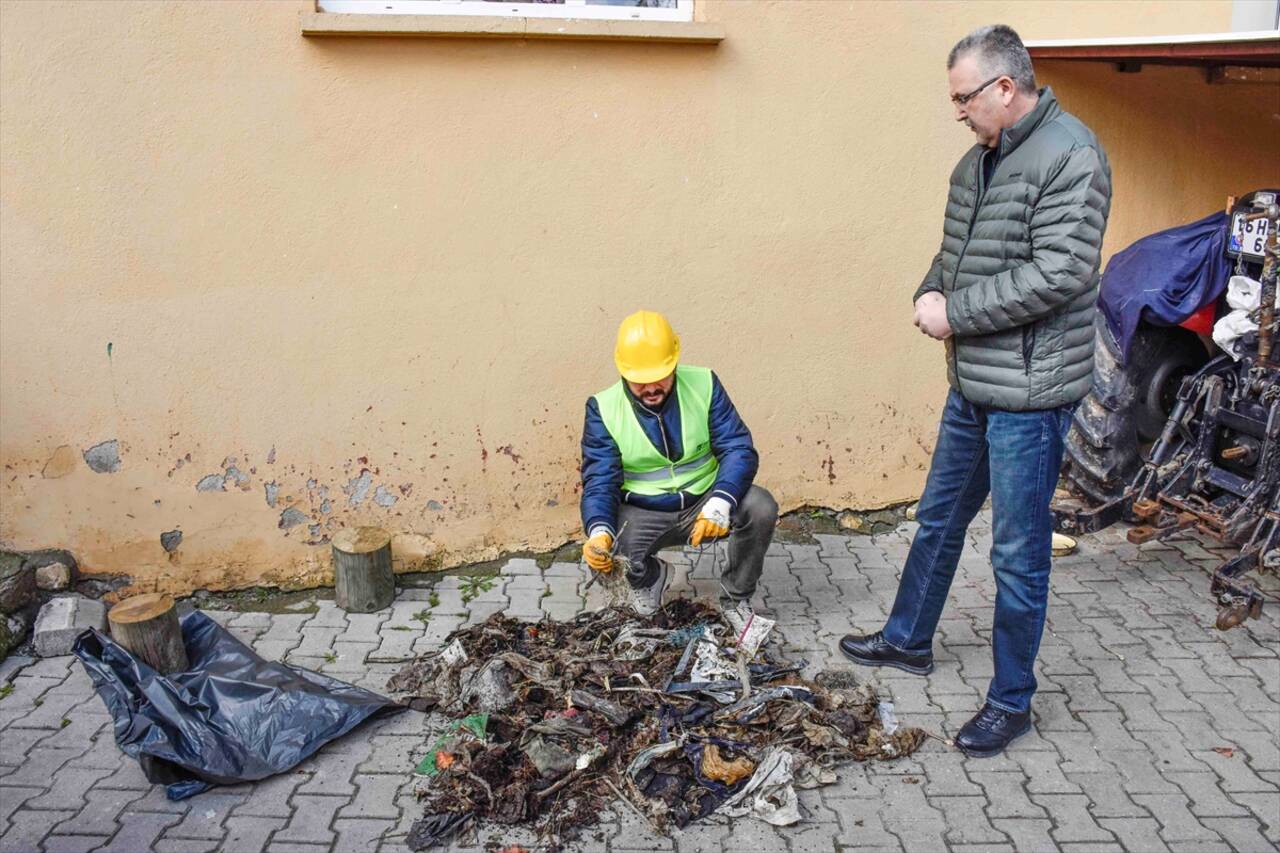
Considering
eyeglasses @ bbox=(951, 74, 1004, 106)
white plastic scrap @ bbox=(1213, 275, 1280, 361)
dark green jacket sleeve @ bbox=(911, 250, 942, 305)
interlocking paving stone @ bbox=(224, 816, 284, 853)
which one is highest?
eyeglasses @ bbox=(951, 74, 1004, 106)

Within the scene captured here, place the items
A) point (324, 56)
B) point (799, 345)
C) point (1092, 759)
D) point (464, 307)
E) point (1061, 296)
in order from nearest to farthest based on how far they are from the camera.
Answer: point (1061, 296) → point (1092, 759) → point (324, 56) → point (464, 307) → point (799, 345)

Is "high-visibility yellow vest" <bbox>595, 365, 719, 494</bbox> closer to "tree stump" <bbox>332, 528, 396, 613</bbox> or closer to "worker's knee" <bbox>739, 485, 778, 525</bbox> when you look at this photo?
"worker's knee" <bbox>739, 485, 778, 525</bbox>

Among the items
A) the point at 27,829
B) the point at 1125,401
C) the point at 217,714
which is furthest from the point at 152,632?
the point at 1125,401

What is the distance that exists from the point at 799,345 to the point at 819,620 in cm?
134

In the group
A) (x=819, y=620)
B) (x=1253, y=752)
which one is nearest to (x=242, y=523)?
(x=819, y=620)

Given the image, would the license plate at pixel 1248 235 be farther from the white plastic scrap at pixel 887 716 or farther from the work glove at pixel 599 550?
the work glove at pixel 599 550

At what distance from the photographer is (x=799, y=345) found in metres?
5.52

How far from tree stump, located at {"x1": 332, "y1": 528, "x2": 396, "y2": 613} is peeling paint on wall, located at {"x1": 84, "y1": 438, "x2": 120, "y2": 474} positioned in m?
0.98

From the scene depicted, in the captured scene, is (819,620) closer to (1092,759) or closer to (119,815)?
(1092,759)

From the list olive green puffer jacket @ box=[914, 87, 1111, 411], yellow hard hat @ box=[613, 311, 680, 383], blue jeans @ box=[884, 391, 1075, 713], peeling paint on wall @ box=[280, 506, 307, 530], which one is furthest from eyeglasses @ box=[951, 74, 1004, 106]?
peeling paint on wall @ box=[280, 506, 307, 530]

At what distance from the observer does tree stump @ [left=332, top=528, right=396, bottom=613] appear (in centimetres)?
497

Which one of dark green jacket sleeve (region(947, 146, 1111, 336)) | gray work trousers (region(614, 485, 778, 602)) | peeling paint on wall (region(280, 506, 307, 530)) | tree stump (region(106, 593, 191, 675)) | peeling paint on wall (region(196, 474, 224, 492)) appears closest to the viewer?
dark green jacket sleeve (region(947, 146, 1111, 336))

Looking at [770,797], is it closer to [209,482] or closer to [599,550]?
[599,550]

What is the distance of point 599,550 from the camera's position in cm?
438
